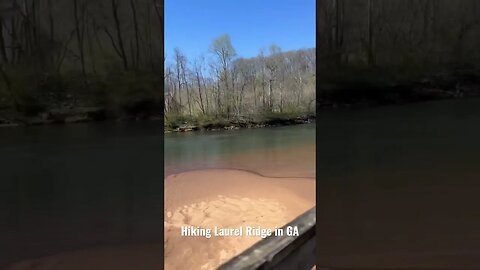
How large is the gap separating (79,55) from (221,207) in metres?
1.57

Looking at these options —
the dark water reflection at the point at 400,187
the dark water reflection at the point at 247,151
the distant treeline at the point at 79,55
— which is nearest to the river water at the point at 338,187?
the dark water reflection at the point at 400,187

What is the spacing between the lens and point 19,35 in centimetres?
252

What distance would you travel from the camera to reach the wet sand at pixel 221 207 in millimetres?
1930

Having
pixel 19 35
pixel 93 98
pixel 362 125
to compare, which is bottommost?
pixel 362 125

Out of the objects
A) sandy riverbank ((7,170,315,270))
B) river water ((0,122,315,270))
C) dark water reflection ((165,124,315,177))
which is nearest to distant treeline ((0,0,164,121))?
river water ((0,122,315,270))

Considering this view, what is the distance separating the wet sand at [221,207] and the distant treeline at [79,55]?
870 mm

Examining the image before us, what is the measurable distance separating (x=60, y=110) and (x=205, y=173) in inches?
69.3

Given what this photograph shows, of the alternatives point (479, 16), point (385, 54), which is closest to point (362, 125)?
point (385, 54)

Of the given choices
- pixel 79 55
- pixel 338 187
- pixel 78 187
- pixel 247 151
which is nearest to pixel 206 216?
pixel 78 187

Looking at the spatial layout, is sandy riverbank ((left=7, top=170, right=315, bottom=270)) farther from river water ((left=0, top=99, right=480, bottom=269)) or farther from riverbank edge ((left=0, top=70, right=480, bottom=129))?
riverbank edge ((left=0, top=70, right=480, bottom=129))

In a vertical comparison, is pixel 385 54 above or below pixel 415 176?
above

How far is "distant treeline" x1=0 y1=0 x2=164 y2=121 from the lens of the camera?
2104 millimetres

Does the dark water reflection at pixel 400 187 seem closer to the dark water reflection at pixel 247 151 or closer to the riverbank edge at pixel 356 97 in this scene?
the riverbank edge at pixel 356 97

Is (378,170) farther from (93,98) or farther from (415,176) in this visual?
(93,98)
